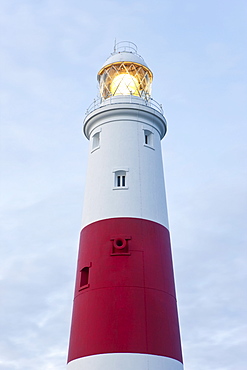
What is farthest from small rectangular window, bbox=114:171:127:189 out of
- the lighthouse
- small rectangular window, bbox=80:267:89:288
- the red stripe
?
small rectangular window, bbox=80:267:89:288

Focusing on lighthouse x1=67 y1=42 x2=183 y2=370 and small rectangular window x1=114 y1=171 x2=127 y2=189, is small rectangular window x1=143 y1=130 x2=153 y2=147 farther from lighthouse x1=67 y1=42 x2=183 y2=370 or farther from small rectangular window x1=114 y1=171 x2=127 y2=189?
small rectangular window x1=114 y1=171 x2=127 y2=189

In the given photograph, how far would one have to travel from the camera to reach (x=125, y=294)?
45.2 feet

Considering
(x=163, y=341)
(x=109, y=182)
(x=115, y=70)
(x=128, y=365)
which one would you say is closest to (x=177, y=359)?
(x=163, y=341)

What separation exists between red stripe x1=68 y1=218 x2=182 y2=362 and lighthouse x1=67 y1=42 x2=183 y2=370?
1.2 inches

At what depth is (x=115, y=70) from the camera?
60.8 ft

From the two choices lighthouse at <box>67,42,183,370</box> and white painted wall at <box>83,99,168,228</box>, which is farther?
white painted wall at <box>83,99,168,228</box>

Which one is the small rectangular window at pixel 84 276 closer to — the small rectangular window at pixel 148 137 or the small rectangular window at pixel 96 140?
the small rectangular window at pixel 96 140

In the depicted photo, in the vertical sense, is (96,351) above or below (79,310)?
below

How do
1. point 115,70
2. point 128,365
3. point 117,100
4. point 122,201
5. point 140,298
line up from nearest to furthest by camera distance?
point 128,365, point 140,298, point 122,201, point 117,100, point 115,70

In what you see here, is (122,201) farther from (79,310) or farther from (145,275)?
(79,310)

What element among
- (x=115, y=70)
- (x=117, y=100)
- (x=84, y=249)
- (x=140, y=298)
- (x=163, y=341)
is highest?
(x=115, y=70)

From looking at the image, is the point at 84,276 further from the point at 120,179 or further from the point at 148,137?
the point at 148,137

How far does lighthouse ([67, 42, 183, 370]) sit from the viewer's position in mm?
13234

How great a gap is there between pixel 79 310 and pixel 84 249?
2190 millimetres
